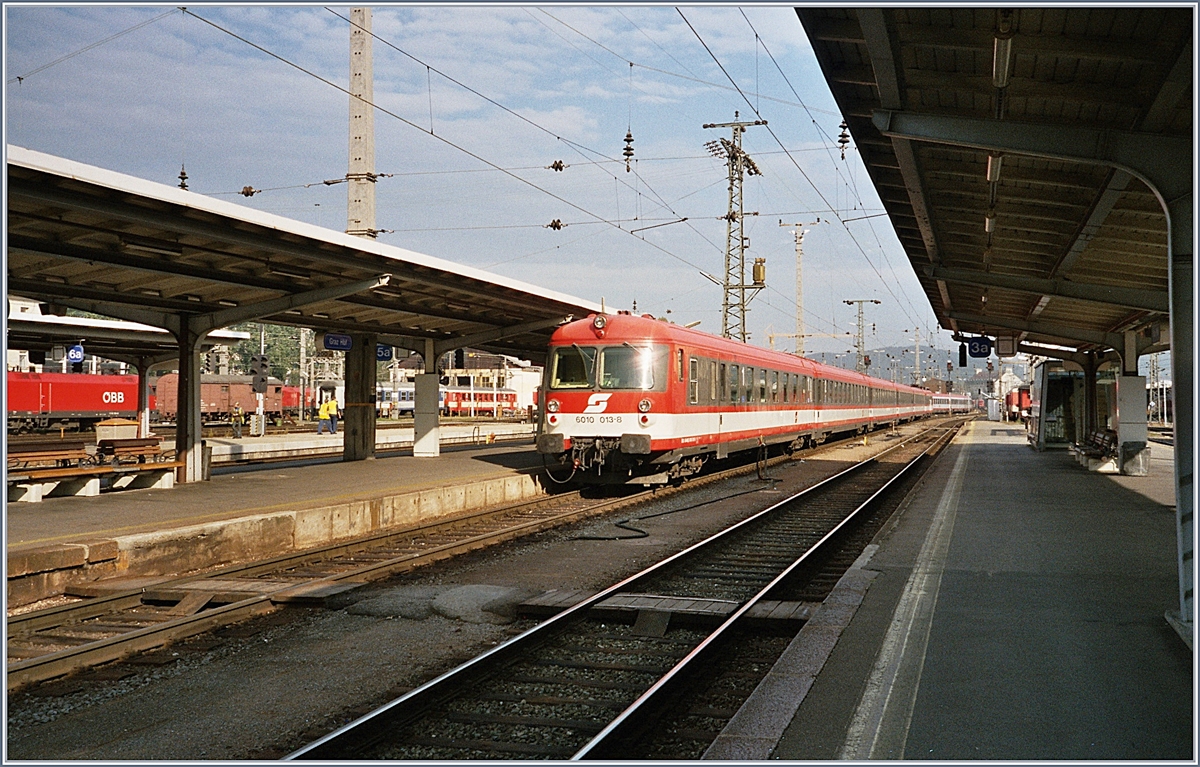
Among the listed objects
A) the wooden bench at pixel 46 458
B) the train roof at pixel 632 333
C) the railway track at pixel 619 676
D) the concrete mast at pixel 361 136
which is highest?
the concrete mast at pixel 361 136

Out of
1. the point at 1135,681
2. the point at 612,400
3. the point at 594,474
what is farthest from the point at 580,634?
the point at 594,474

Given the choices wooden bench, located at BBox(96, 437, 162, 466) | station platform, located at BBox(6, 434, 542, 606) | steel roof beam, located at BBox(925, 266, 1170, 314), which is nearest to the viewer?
station platform, located at BBox(6, 434, 542, 606)

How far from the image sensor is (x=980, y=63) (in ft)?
23.7

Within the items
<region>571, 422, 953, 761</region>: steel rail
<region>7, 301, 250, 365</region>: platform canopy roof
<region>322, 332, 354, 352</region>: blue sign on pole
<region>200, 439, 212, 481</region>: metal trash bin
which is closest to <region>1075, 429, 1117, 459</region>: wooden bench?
<region>571, 422, 953, 761</region>: steel rail

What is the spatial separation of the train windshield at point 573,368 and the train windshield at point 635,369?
254 mm

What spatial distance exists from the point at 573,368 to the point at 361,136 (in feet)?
22.9

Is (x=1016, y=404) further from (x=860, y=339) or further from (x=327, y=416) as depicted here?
(x=327, y=416)

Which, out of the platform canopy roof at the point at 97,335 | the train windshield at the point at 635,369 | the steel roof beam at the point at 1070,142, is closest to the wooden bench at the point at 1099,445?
the train windshield at the point at 635,369

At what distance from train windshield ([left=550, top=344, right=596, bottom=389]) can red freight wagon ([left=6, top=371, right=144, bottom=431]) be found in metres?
29.1

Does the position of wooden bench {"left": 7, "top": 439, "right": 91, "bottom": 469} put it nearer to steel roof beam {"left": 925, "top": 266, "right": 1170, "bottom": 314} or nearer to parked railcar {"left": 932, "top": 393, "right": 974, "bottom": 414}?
steel roof beam {"left": 925, "top": 266, "right": 1170, "bottom": 314}

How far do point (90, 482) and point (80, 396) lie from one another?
3036cm

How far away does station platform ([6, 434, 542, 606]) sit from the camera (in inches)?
350

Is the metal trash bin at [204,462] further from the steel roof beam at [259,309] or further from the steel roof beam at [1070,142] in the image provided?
the steel roof beam at [1070,142]

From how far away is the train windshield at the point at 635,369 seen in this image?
1538 centimetres
